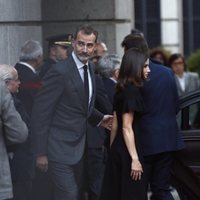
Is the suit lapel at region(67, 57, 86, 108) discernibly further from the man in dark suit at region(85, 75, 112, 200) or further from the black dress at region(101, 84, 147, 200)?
the black dress at region(101, 84, 147, 200)

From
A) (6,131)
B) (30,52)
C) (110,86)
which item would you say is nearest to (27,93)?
(30,52)

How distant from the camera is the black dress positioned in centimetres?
994

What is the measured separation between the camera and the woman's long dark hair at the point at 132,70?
32.7 ft

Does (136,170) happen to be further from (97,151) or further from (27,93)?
(27,93)

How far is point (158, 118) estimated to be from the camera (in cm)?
1034

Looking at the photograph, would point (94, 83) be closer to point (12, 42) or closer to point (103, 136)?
point (103, 136)

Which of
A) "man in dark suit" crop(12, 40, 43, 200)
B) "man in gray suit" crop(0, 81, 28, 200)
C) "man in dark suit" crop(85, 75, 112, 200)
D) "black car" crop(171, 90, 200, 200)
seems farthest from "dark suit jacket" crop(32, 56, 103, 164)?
"black car" crop(171, 90, 200, 200)

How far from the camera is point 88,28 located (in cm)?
1045

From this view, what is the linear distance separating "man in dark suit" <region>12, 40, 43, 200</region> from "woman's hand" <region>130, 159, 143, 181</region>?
39.6 inches

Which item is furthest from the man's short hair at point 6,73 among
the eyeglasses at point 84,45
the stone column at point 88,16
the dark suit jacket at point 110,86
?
the stone column at point 88,16

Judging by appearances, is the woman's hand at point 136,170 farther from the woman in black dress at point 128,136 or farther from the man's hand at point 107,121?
the man's hand at point 107,121

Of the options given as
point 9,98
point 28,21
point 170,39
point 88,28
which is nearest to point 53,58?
point 28,21

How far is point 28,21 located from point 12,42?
455mm

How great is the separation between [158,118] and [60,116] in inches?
34.1
